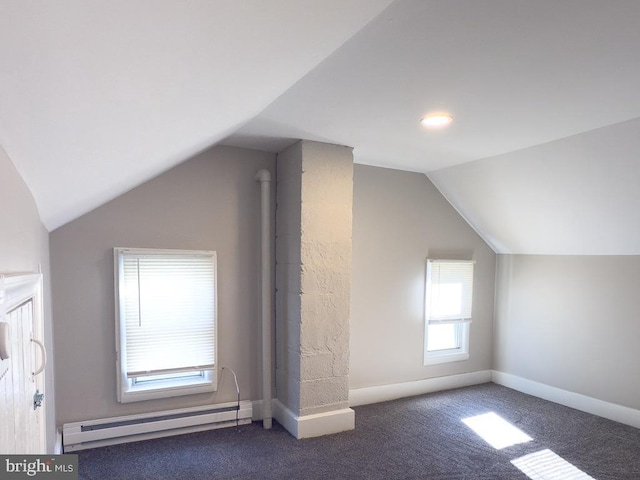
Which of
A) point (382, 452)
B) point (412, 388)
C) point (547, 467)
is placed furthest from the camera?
point (412, 388)

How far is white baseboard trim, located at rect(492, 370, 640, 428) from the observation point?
3199 millimetres

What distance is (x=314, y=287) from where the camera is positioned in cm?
291

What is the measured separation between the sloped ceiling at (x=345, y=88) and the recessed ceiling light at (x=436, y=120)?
0.16ft

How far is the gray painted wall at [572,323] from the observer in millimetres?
3250

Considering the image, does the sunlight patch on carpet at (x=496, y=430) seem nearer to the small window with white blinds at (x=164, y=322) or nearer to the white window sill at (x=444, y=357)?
the white window sill at (x=444, y=357)

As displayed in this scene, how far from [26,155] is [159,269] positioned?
74.2 inches

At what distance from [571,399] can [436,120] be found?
3.04 meters

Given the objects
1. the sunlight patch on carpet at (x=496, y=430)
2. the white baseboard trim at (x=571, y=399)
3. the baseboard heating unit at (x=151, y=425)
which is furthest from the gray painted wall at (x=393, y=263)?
the baseboard heating unit at (x=151, y=425)

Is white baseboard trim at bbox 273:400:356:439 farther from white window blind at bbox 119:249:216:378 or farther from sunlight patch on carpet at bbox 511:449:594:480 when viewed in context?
sunlight patch on carpet at bbox 511:449:594:480

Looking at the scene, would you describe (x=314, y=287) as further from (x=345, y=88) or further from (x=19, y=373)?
(x=19, y=373)

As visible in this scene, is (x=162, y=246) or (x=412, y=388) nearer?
(x=162, y=246)

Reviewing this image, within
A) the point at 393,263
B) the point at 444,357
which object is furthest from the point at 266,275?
the point at 444,357

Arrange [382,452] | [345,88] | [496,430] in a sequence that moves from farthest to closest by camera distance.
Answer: [496,430] → [382,452] → [345,88]

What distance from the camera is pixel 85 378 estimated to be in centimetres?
264
